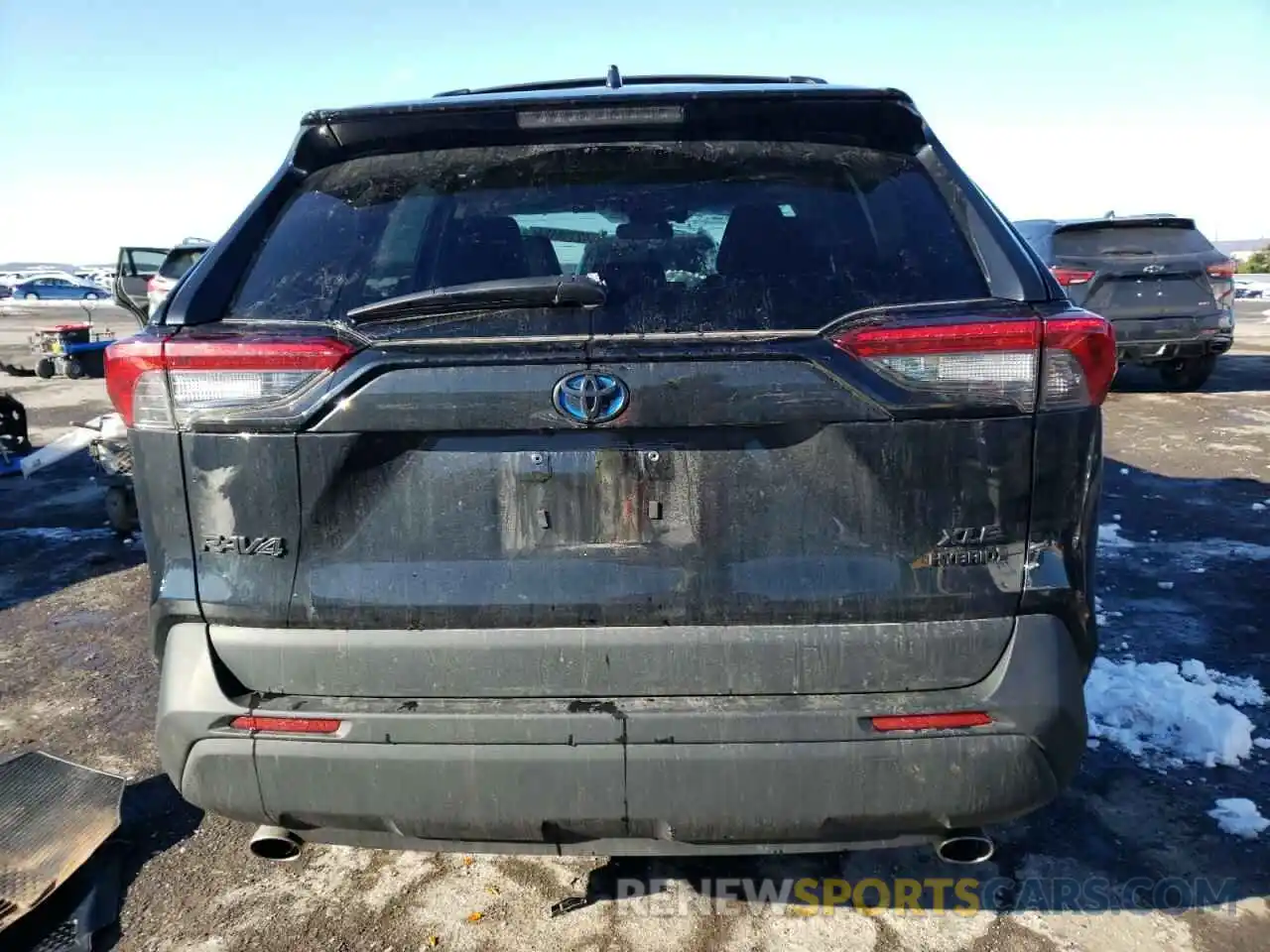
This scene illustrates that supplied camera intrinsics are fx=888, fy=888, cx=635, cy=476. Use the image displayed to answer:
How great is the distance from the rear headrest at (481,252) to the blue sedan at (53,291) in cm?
4574

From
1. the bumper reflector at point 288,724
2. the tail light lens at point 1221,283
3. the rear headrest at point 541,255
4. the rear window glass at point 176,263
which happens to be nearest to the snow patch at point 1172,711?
the rear headrest at point 541,255

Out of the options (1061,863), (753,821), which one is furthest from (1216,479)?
(753,821)

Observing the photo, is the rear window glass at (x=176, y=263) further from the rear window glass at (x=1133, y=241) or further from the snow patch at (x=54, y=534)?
the rear window glass at (x=1133, y=241)

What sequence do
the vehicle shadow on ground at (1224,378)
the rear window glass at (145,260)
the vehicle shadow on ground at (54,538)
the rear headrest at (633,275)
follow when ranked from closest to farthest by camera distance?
the rear headrest at (633,275), the vehicle shadow on ground at (54,538), the vehicle shadow on ground at (1224,378), the rear window glass at (145,260)

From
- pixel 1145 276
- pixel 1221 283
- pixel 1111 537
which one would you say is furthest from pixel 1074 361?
pixel 1221 283

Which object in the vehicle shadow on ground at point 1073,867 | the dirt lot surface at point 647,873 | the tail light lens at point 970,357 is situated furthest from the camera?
the vehicle shadow on ground at point 1073,867

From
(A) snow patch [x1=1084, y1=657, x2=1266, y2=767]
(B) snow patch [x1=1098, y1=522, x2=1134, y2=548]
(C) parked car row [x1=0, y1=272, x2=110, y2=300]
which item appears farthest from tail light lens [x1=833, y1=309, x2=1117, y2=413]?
(C) parked car row [x1=0, y1=272, x2=110, y2=300]

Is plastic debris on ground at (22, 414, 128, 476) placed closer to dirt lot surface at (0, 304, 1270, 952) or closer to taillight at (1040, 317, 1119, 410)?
dirt lot surface at (0, 304, 1270, 952)

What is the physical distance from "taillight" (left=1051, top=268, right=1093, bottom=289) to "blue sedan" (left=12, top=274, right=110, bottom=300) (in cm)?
4268

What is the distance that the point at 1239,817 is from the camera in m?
2.74

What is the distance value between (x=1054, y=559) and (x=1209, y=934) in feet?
4.19

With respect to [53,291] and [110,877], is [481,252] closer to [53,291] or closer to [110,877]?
[110,877]

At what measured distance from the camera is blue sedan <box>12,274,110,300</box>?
41188 mm

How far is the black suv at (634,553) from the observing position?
5.78 ft
